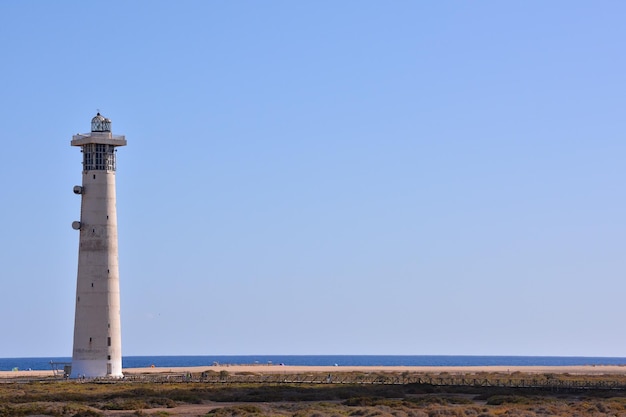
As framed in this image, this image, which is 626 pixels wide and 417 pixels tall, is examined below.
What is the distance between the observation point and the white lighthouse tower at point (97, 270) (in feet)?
259

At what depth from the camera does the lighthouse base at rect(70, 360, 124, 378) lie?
7888 centimetres

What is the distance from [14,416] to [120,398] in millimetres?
11031

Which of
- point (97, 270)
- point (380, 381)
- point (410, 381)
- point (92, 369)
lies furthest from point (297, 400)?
point (410, 381)

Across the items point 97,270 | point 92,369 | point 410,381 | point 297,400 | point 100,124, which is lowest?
point 297,400

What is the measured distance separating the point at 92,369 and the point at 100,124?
739 inches

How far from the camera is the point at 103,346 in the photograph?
7925 cm

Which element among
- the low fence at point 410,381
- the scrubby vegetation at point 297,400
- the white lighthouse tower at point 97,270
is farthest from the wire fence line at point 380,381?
the white lighthouse tower at point 97,270

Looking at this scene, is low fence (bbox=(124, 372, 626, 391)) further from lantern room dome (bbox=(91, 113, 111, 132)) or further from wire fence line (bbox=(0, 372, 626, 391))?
lantern room dome (bbox=(91, 113, 111, 132))

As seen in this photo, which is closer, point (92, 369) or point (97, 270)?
point (92, 369)

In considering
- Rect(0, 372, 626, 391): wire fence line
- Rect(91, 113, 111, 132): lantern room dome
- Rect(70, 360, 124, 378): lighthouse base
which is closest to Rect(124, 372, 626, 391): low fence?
Rect(0, 372, 626, 391): wire fence line

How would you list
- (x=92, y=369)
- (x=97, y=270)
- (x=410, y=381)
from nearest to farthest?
(x=92, y=369)
(x=97, y=270)
(x=410, y=381)

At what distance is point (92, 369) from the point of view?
3108 inches

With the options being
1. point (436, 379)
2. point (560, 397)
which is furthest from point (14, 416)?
point (436, 379)

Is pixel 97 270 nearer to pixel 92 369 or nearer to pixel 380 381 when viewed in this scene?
pixel 92 369
